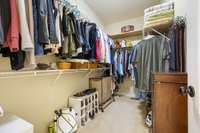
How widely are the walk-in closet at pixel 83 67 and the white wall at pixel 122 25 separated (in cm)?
46

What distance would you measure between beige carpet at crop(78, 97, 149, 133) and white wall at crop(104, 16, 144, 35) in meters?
2.21

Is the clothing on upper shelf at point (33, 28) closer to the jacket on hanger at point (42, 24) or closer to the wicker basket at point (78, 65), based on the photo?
the jacket on hanger at point (42, 24)

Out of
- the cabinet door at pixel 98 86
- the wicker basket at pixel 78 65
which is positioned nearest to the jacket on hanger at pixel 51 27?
the wicker basket at pixel 78 65

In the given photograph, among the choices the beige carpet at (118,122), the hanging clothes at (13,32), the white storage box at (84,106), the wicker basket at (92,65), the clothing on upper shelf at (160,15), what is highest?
the clothing on upper shelf at (160,15)

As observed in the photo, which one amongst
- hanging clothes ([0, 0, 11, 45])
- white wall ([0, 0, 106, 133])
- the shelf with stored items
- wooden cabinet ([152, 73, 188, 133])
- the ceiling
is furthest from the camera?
the shelf with stored items

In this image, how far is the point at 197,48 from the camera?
2.32 ft

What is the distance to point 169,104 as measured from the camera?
4.11ft

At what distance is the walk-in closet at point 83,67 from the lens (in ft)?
3.05

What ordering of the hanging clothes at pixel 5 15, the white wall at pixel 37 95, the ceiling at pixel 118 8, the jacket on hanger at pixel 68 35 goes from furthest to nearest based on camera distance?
the ceiling at pixel 118 8 → the jacket on hanger at pixel 68 35 → the white wall at pixel 37 95 → the hanging clothes at pixel 5 15

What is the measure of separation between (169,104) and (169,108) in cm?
4

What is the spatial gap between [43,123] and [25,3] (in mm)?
1449

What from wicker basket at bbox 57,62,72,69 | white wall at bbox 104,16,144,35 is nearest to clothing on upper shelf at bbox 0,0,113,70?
wicker basket at bbox 57,62,72,69

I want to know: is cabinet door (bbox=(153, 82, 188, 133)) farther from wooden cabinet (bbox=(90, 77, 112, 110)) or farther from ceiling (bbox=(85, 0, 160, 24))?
ceiling (bbox=(85, 0, 160, 24))

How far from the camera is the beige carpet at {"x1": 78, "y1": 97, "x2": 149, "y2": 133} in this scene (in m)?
1.82
